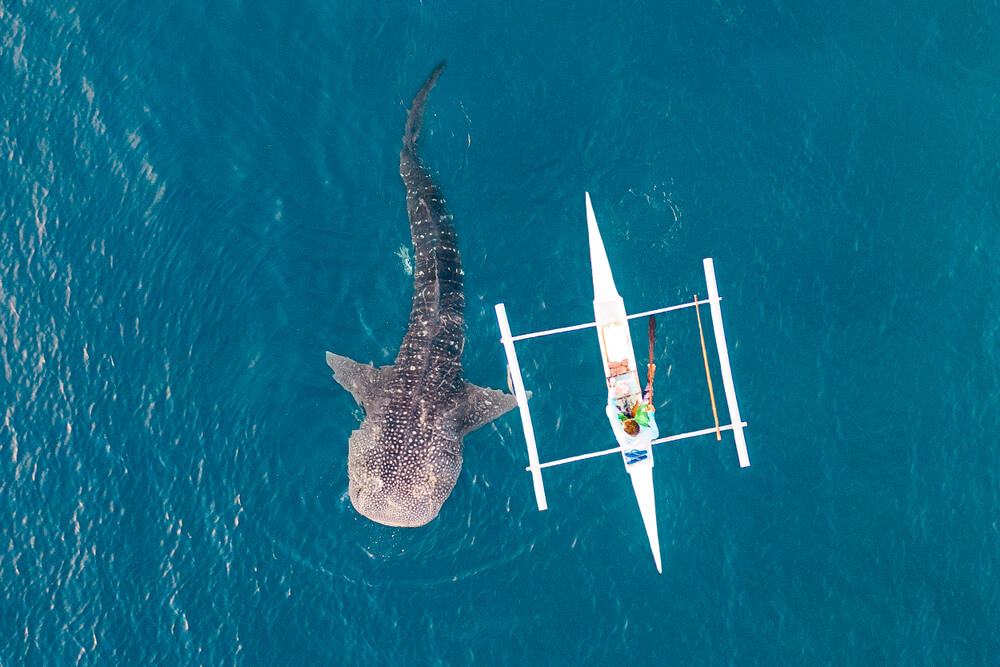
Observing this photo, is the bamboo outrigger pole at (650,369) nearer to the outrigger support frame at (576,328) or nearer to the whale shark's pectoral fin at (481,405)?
the outrigger support frame at (576,328)

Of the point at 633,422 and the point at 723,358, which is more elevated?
the point at 723,358

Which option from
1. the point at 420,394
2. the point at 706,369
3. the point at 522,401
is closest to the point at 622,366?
the point at 706,369

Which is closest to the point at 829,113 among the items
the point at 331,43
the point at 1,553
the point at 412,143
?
the point at 412,143

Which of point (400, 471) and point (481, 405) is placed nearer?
point (400, 471)

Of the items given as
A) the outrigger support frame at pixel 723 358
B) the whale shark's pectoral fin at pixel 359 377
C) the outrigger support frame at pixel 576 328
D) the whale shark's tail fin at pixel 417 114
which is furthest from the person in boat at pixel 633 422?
the whale shark's tail fin at pixel 417 114

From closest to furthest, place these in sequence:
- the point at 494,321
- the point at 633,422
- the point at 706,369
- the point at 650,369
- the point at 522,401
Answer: the point at 522,401 < the point at 633,422 < the point at 650,369 < the point at 706,369 < the point at 494,321

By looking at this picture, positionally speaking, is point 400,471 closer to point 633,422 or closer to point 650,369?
point 633,422
